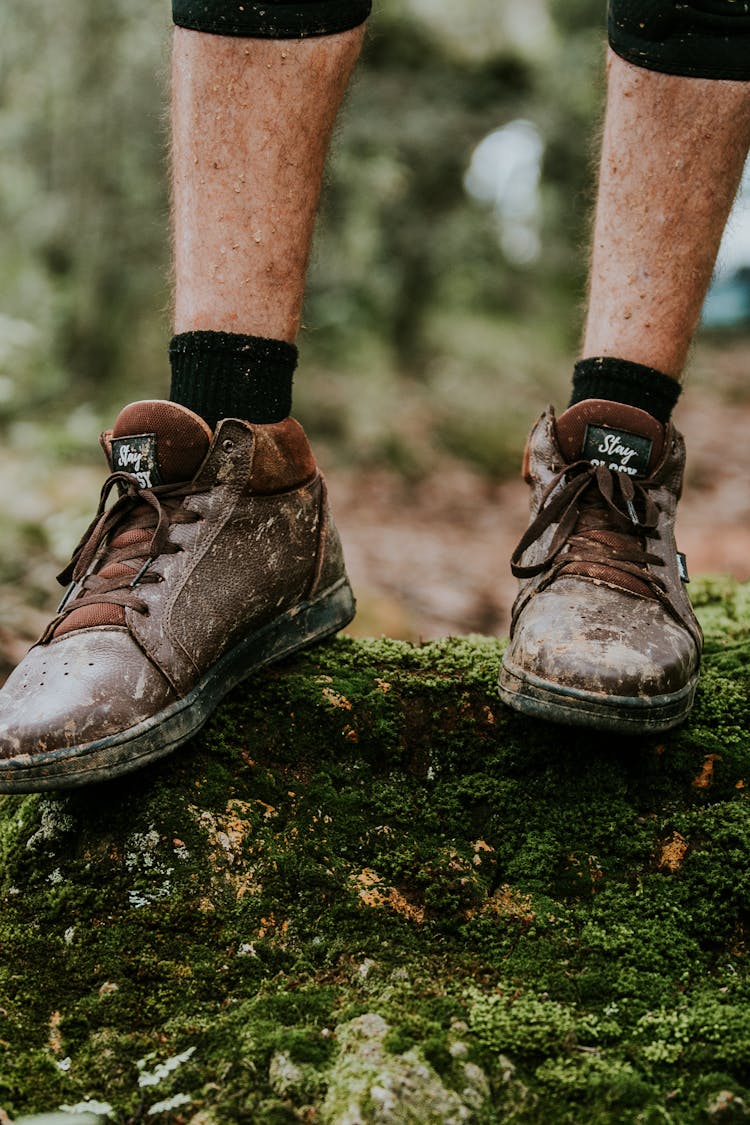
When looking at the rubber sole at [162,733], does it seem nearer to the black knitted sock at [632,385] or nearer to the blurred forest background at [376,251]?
the black knitted sock at [632,385]

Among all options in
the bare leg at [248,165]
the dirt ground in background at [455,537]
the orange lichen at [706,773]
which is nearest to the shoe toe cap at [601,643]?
the orange lichen at [706,773]

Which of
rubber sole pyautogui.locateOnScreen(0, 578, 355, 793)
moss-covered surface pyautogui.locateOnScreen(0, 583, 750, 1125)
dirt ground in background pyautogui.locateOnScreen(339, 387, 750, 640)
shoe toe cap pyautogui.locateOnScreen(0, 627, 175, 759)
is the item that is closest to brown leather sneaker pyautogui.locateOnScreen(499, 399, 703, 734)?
moss-covered surface pyautogui.locateOnScreen(0, 583, 750, 1125)

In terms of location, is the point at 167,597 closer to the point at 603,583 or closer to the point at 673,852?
the point at 603,583

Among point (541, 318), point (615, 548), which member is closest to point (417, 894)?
point (615, 548)

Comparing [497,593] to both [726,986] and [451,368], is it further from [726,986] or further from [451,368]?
[726,986]

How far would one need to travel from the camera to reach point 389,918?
1354 millimetres

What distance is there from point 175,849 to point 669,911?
723mm

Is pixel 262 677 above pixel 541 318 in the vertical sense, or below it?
below

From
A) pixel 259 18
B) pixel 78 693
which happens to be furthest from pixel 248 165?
pixel 78 693

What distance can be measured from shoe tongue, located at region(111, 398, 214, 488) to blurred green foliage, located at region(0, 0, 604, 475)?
111 inches

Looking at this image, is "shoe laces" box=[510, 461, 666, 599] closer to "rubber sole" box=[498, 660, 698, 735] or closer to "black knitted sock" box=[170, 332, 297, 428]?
"rubber sole" box=[498, 660, 698, 735]

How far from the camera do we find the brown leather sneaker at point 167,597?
1.41 metres

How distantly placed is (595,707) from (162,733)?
68cm

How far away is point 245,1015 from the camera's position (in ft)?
3.79
